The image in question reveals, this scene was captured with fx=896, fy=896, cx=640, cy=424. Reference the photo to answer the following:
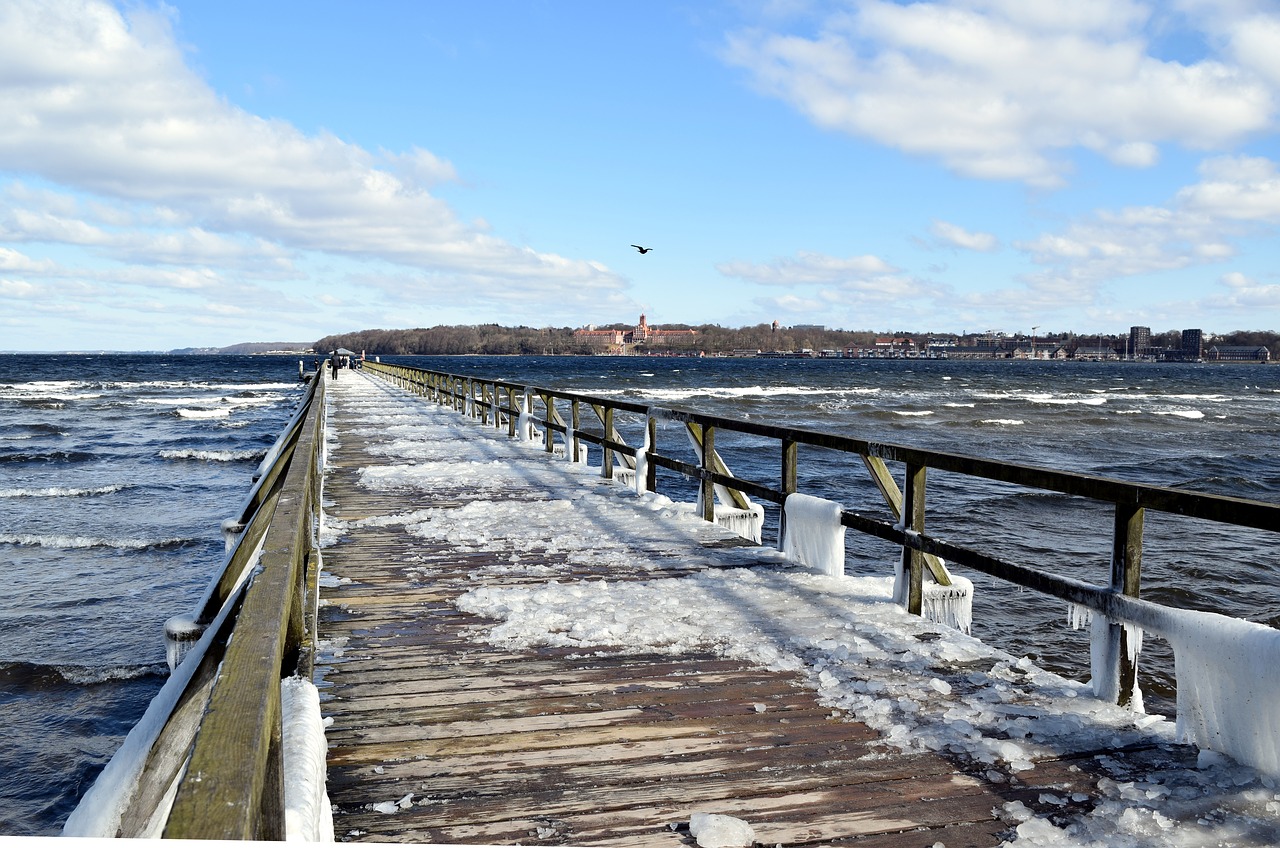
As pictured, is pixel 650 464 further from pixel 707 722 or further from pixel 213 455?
pixel 213 455

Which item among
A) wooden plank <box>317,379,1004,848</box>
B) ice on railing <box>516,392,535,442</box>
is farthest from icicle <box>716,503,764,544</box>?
ice on railing <box>516,392,535,442</box>

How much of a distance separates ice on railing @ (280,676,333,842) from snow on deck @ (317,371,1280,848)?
0.16 m

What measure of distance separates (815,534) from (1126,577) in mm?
2915

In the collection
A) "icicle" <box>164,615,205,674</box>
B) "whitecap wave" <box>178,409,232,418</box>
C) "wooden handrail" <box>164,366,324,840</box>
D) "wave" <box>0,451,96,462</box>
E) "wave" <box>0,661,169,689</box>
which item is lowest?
"whitecap wave" <box>178,409,232,418</box>

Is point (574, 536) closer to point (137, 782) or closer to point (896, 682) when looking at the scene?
point (896, 682)

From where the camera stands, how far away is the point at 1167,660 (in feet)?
26.6

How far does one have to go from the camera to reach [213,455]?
2495cm

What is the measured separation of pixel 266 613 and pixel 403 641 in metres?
2.62

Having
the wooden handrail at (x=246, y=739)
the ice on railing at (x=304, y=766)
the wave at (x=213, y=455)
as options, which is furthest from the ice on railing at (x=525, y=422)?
the wooden handrail at (x=246, y=739)

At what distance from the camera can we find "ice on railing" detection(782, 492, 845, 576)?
675 centimetres

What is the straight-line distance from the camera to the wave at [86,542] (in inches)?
489

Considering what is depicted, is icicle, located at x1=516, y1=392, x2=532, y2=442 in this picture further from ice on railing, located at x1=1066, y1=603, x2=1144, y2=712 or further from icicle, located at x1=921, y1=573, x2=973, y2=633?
ice on railing, located at x1=1066, y1=603, x2=1144, y2=712

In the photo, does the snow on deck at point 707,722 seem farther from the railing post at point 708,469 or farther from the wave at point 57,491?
the wave at point 57,491

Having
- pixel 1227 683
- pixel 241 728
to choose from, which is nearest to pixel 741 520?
pixel 1227 683
